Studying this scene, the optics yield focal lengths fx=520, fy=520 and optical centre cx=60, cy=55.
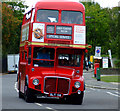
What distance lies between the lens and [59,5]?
68.7ft

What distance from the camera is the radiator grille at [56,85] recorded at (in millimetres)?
20031

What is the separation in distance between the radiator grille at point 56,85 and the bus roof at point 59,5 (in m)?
2.96

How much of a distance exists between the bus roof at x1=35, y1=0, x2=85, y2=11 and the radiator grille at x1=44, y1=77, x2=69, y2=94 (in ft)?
9.70

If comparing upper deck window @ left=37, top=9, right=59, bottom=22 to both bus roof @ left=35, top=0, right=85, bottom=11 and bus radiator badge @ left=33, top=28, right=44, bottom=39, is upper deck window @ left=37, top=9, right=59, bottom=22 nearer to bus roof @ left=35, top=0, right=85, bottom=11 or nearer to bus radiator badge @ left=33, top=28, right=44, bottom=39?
bus roof @ left=35, top=0, right=85, bottom=11

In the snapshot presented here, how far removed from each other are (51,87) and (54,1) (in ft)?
11.6

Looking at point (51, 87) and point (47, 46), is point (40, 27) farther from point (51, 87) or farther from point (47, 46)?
point (51, 87)

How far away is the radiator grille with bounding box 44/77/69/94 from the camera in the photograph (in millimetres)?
20031

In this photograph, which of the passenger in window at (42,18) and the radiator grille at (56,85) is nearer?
the radiator grille at (56,85)

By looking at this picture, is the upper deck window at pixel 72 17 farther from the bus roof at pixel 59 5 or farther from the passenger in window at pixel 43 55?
the passenger in window at pixel 43 55

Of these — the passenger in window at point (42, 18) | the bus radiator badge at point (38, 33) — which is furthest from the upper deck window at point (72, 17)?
the bus radiator badge at point (38, 33)

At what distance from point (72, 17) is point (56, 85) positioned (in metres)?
2.86

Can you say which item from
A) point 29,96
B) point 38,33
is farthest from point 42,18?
point 29,96

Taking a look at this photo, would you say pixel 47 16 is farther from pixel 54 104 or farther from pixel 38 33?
pixel 54 104

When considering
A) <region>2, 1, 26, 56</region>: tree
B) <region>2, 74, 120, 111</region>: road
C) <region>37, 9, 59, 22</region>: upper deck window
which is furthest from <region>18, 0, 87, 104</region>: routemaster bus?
<region>2, 1, 26, 56</region>: tree
